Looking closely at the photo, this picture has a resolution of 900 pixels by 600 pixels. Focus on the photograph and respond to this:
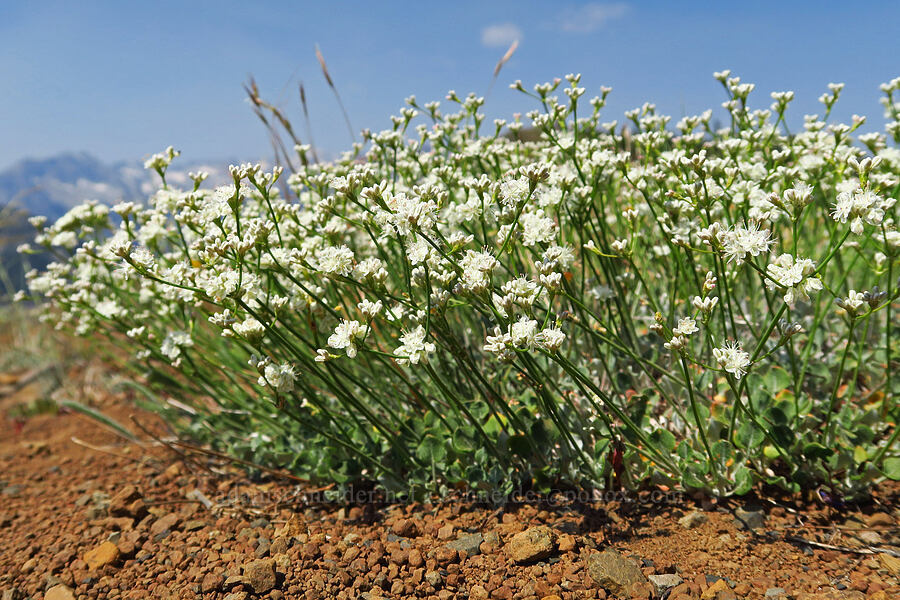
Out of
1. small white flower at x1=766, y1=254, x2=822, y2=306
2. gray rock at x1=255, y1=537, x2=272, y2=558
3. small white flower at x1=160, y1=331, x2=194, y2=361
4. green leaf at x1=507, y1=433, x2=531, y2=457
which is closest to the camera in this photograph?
small white flower at x1=766, y1=254, x2=822, y2=306

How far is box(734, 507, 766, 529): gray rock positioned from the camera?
2.60 m

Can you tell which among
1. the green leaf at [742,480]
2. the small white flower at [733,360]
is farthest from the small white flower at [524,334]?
the green leaf at [742,480]

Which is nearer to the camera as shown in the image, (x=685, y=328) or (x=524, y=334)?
(x=524, y=334)

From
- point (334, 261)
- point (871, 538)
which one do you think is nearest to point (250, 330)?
point (334, 261)

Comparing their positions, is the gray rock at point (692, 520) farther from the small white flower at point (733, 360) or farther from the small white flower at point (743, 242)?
the small white flower at point (743, 242)

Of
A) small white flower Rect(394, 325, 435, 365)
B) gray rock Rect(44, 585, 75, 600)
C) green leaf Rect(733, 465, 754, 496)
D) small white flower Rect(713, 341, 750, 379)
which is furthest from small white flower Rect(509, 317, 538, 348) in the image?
gray rock Rect(44, 585, 75, 600)

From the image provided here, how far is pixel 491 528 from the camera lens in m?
2.72

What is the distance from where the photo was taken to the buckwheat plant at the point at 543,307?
2.23 m

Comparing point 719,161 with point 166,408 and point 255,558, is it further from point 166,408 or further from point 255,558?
point 166,408

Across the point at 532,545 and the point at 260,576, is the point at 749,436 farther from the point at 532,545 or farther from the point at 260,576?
the point at 260,576

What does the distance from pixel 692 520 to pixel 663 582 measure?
18.6 inches

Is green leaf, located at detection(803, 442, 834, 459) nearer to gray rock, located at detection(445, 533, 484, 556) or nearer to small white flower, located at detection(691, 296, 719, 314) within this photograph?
small white flower, located at detection(691, 296, 719, 314)

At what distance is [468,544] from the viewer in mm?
2586

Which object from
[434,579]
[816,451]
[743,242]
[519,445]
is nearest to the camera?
[743,242]
